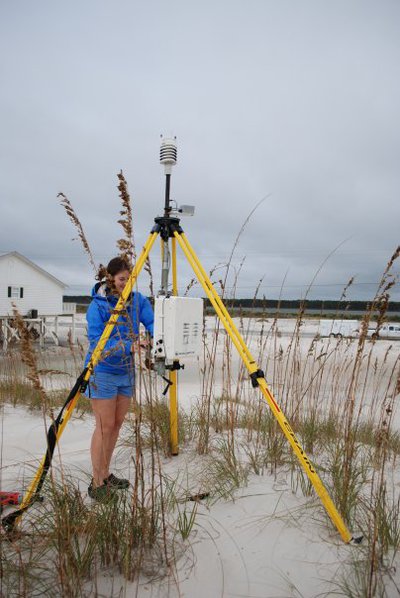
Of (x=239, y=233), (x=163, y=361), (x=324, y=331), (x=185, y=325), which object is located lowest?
(x=324, y=331)

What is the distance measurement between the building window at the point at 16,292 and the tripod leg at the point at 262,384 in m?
24.0

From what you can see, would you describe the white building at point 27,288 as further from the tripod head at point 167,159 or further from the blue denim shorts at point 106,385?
the tripod head at point 167,159

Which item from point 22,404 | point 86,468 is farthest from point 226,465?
point 22,404

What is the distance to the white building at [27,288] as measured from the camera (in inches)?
905

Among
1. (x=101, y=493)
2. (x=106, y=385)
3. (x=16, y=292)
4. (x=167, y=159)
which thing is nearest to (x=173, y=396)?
(x=106, y=385)

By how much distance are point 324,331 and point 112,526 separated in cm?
3191

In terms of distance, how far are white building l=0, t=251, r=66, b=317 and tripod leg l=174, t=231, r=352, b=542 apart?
22393 mm

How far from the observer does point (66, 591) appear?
4.73 feet

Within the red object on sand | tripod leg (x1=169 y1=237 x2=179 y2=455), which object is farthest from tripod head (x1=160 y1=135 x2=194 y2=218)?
the red object on sand

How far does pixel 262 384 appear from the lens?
6.79ft

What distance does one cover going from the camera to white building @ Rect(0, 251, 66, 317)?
23.0 m

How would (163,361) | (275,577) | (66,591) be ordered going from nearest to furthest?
1. (66,591)
2. (275,577)
3. (163,361)

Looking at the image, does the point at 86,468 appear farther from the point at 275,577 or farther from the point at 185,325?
the point at 275,577

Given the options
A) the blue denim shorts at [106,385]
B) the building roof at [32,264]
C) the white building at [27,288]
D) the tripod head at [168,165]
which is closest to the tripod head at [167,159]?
the tripod head at [168,165]
